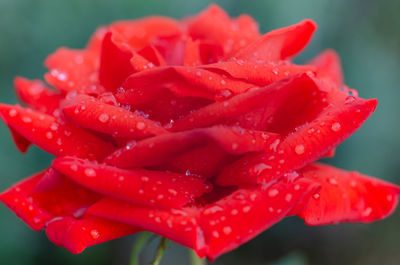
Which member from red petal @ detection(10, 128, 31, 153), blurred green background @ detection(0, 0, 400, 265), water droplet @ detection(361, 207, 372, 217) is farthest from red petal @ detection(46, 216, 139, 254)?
blurred green background @ detection(0, 0, 400, 265)

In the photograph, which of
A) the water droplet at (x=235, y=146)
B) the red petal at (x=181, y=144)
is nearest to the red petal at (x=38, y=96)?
the red petal at (x=181, y=144)

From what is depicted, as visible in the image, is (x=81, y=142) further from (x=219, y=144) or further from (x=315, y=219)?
(x=315, y=219)

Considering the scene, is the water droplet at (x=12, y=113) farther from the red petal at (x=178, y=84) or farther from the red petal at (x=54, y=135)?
the red petal at (x=178, y=84)

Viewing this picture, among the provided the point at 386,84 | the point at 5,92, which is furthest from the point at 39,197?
the point at 386,84

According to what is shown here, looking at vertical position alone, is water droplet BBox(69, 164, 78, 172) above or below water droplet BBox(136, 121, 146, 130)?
below

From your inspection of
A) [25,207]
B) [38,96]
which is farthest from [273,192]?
[38,96]

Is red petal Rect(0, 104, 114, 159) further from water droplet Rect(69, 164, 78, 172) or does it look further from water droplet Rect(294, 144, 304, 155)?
water droplet Rect(294, 144, 304, 155)
